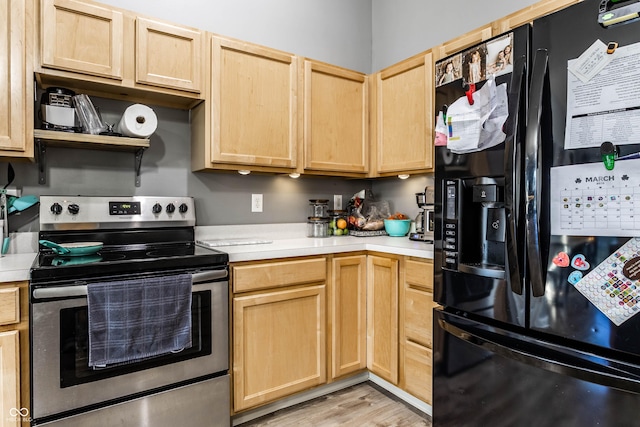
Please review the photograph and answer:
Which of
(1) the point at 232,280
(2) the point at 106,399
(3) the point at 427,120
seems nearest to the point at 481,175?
(3) the point at 427,120

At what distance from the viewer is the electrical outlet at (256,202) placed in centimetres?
257

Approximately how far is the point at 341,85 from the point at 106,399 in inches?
86.3

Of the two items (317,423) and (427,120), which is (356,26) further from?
(317,423)

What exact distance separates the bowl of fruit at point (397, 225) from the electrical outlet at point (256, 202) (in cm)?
91

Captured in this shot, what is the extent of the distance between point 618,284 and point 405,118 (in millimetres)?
1614

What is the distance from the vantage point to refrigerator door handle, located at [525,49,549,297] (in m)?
1.18

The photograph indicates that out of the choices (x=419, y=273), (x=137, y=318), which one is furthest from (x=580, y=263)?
Result: (x=137, y=318)

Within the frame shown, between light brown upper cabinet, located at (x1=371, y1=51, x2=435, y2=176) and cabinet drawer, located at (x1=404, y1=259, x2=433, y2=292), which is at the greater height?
light brown upper cabinet, located at (x1=371, y1=51, x2=435, y2=176)

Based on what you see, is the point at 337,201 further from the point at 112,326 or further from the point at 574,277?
the point at 574,277

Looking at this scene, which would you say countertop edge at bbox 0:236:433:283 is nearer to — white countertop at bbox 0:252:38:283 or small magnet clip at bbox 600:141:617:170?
white countertop at bbox 0:252:38:283

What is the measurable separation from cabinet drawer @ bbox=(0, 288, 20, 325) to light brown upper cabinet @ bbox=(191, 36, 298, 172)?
1050 millimetres

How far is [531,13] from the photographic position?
5.72 ft

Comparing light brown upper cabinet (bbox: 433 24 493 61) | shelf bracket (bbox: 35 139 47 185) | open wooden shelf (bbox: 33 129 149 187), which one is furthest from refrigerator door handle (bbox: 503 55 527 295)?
shelf bracket (bbox: 35 139 47 185)

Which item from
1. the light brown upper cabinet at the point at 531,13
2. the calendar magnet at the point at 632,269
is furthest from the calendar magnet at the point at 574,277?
the light brown upper cabinet at the point at 531,13
